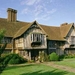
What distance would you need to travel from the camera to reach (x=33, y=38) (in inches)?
1291

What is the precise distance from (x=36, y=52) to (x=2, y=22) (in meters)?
11.7

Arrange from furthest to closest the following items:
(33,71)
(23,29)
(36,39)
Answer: (23,29) → (36,39) → (33,71)

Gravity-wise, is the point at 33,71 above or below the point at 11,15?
below

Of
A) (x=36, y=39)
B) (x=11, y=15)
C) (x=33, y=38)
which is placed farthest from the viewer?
(x=11, y=15)

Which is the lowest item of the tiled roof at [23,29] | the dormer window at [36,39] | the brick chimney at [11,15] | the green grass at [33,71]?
the green grass at [33,71]

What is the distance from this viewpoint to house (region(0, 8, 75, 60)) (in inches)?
1287

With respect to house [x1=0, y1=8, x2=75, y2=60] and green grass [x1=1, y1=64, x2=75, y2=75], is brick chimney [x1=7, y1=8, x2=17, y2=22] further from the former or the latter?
green grass [x1=1, y1=64, x2=75, y2=75]

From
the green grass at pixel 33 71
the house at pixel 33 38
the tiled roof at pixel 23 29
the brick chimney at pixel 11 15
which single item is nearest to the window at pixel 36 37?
the house at pixel 33 38

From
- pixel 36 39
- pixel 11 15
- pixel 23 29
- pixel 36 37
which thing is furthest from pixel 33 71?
pixel 11 15

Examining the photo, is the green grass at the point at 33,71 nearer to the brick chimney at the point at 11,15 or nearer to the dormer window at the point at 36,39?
the dormer window at the point at 36,39

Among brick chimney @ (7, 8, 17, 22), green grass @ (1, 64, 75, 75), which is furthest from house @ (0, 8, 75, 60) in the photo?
green grass @ (1, 64, 75, 75)

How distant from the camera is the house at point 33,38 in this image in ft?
107

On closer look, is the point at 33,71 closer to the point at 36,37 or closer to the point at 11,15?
the point at 36,37

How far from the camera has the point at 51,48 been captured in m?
40.1
